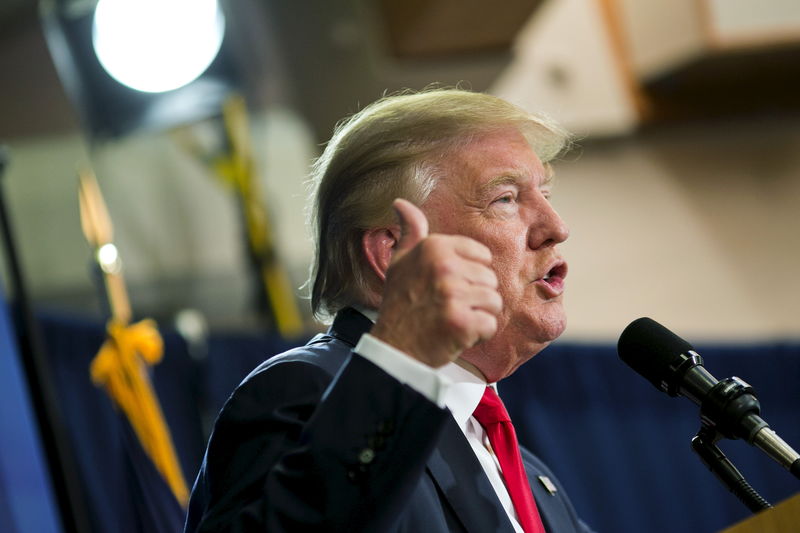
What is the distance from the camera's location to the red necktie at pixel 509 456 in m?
1.42

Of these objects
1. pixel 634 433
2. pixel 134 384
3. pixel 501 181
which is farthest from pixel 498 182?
pixel 634 433

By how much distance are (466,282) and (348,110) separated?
3.15 m

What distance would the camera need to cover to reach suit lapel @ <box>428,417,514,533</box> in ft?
4.17

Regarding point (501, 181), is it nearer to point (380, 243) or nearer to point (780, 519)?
point (380, 243)

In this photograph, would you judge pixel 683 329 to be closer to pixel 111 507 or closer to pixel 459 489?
pixel 111 507

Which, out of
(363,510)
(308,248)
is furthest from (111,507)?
(363,510)

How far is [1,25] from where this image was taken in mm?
3939

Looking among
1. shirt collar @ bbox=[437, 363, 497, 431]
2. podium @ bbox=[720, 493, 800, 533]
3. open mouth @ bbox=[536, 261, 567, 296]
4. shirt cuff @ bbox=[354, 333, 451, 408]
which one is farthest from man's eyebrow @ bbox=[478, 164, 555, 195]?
podium @ bbox=[720, 493, 800, 533]

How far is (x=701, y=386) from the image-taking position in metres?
1.35

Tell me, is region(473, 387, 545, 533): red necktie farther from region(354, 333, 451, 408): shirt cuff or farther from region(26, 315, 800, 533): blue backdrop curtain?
region(26, 315, 800, 533): blue backdrop curtain

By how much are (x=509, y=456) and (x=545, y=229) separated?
0.34m

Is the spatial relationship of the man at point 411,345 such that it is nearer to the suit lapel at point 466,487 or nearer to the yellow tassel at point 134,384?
the suit lapel at point 466,487

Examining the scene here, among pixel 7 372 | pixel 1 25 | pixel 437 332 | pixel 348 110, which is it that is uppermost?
pixel 1 25

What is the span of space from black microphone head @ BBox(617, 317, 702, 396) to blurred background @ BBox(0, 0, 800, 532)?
176 cm
